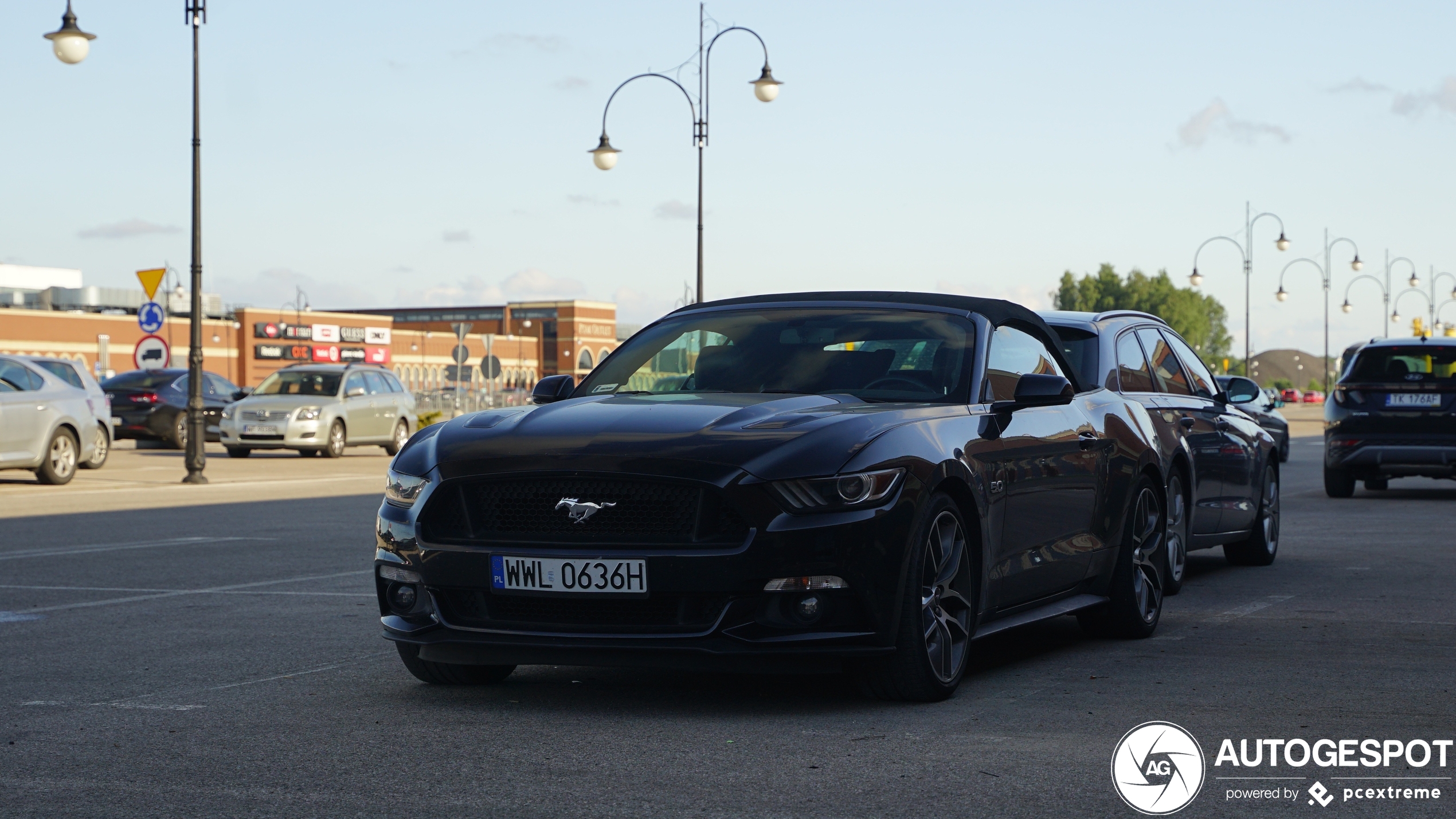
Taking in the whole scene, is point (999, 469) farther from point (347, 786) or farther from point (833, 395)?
point (347, 786)

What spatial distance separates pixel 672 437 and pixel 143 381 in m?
28.4

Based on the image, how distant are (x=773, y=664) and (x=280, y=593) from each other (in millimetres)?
4864

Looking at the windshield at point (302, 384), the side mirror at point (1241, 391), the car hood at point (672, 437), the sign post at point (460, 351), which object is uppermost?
the sign post at point (460, 351)

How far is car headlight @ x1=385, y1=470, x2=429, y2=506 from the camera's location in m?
5.96

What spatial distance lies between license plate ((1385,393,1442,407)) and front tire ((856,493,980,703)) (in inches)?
541

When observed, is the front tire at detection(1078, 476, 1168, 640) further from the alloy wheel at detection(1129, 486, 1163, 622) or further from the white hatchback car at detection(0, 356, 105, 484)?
the white hatchback car at detection(0, 356, 105, 484)

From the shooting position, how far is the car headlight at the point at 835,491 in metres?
5.55

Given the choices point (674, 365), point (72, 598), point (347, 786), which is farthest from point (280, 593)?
point (347, 786)

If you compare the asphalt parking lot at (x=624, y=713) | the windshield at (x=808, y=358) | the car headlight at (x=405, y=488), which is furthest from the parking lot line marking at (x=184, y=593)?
the car headlight at (x=405, y=488)

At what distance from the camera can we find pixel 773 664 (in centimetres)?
562

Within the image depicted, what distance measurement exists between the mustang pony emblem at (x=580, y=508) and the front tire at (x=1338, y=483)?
50.5ft

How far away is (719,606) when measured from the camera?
5605 mm

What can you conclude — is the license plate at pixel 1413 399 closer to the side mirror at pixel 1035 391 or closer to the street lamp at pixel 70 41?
the side mirror at pixel 1035 391

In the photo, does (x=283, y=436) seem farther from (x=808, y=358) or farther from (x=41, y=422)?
(x=808, y=358)
